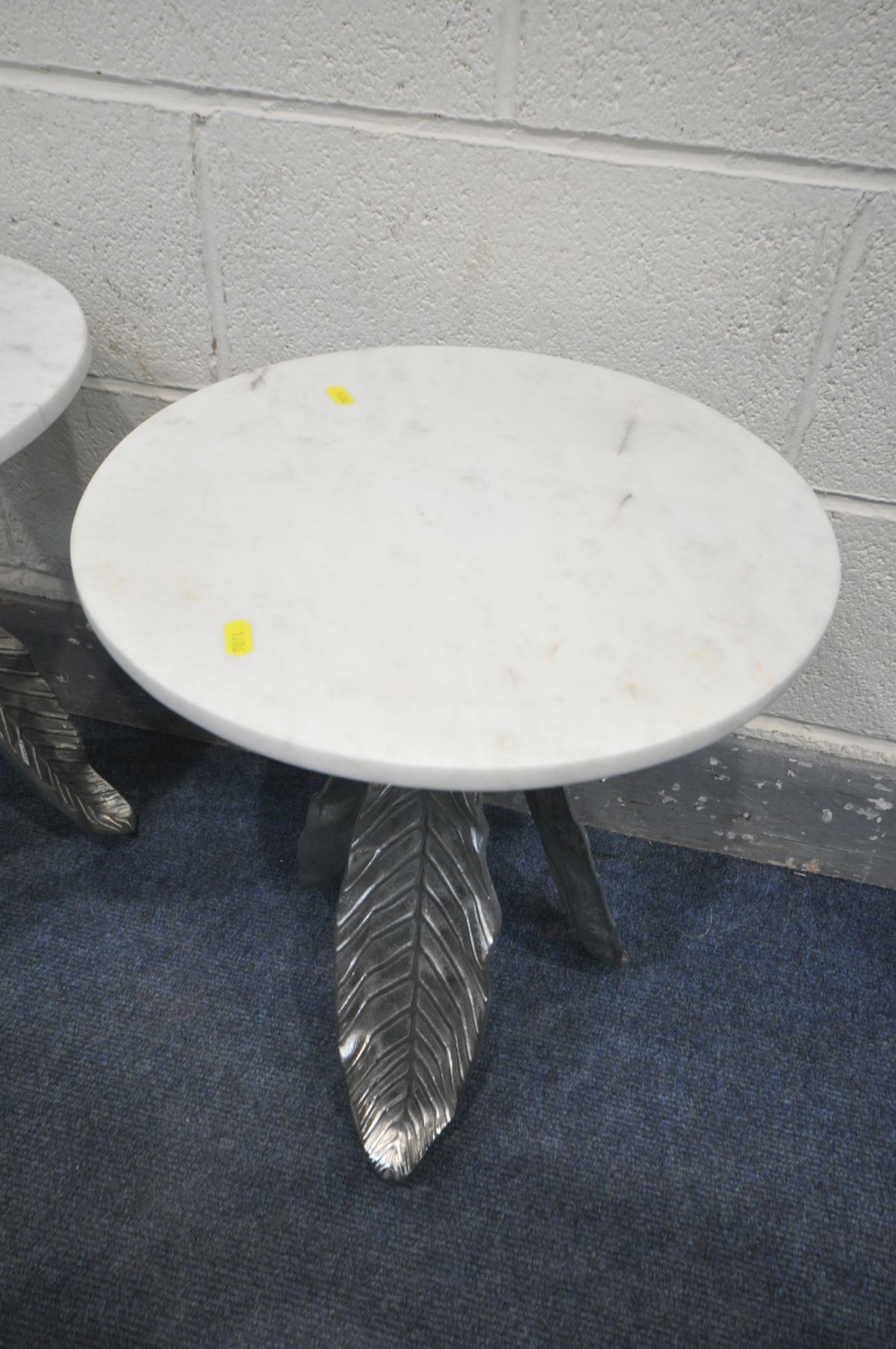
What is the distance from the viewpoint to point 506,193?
1010 mm

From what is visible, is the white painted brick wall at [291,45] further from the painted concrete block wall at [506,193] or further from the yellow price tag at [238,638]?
the yellow price tag at [238,638]

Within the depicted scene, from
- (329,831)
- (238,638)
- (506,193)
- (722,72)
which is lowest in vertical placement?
(329,831)

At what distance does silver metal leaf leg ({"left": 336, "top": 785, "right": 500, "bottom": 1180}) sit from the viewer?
3.18 feet

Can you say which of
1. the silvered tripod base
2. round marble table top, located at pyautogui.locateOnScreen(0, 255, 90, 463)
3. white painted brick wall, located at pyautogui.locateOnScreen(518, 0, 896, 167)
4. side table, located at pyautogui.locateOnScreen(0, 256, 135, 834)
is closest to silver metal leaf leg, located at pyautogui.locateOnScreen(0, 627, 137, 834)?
side table, located at pyautogui.locateOnScreen(0, 256, 135, 834)

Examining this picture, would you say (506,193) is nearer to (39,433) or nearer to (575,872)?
(39,433)

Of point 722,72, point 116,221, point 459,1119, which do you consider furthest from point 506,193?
point 459,1119

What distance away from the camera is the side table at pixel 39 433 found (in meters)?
0.89

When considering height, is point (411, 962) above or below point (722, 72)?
below

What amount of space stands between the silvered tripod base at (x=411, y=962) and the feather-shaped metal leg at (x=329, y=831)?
0.14m

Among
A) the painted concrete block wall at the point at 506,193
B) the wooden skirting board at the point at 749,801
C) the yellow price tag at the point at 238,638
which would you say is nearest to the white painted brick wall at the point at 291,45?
the painted concrete block wall at the point at 506,193

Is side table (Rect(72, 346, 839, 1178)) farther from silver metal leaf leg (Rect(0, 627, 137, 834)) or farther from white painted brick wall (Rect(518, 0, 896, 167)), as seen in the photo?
silver metal leaf leg (Rect(0, 627, 137, 834))

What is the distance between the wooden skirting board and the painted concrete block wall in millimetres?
165

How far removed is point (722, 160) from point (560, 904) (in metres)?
0.89

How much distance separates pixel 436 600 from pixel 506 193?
0.53 meters
